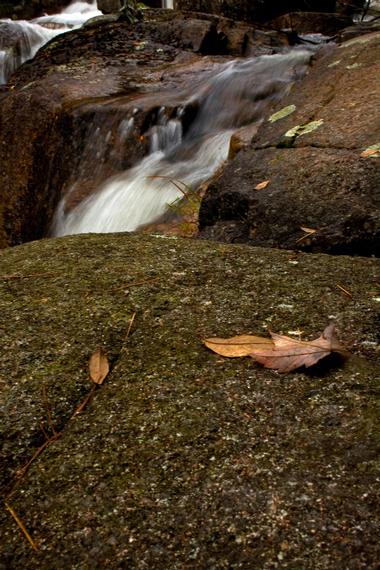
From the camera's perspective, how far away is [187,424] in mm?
1204

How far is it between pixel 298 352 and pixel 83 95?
5.17m

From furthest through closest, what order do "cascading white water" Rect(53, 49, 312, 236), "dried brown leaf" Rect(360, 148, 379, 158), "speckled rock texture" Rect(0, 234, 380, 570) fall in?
1. "cascading white water" Rect(53, 49, 312, 236)
2. "dried brown leaf" Rect(360, 148, 379, 158)
3. "speckled rock texture" Rect(0, 234, 380, 570)

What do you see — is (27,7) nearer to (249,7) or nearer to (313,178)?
(249,7)

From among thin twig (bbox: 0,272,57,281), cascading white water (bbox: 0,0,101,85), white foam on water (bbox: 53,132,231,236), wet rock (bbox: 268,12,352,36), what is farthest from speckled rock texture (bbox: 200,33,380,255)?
cascading white water (bbox: 0,0,101,85)

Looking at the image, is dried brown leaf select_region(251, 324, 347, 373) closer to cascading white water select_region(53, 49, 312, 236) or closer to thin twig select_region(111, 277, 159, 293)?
thin twig select_region(111, 277, 159, 293)

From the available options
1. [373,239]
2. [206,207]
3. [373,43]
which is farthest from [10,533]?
[373,43]

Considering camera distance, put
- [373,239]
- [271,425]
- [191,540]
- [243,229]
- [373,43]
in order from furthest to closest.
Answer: [373,43], [243,229], [373,239], [271,425], [191,540]

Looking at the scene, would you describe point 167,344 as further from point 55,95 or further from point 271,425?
point 55,95

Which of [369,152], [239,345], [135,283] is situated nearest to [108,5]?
[369,152]

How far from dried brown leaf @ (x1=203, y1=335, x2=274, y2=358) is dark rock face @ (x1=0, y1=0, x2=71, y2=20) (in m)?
19.2

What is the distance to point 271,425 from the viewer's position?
1186mm

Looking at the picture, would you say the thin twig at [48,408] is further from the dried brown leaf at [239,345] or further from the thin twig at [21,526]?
the dried brown leaf at [239,345]

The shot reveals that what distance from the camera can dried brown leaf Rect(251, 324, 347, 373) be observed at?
1365mm

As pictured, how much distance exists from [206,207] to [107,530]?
230cm
